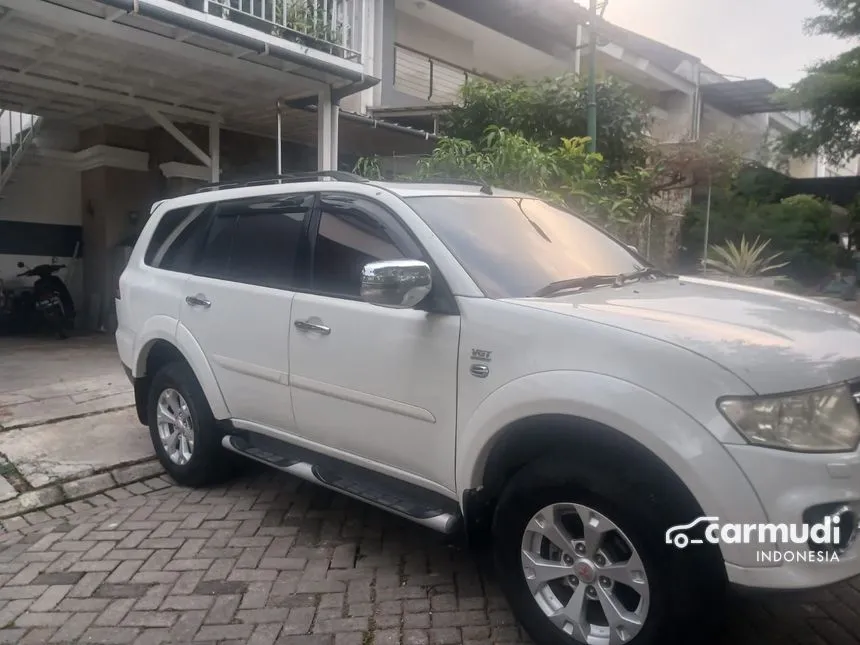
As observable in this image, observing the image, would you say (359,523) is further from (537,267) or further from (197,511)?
(537,267)

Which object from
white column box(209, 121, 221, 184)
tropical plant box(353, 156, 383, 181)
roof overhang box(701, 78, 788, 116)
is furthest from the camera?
roof overhang box(701, 78, 788, 116)

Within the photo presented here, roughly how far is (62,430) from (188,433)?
5.40 ft

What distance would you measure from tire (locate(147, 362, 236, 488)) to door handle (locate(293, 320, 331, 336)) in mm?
1094

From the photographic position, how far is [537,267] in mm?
3311

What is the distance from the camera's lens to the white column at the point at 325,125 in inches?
331

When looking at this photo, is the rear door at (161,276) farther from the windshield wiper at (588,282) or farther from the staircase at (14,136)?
the staircase at (14,136)

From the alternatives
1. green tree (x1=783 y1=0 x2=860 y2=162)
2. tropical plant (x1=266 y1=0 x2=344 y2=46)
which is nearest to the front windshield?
tropical plant (x1=266 y1=0 x2=344 y2=46)

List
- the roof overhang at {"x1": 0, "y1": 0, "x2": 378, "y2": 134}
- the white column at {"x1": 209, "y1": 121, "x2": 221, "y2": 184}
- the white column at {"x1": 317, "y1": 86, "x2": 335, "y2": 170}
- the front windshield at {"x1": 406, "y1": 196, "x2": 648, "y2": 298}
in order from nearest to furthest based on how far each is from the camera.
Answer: the front windshield at {"x1": 406, "y1": 196, "x2": 648, "y2": 298}, the roof overhang at {"x1": 0, "y1": 0, "x2": 378, "y2": 134}, the white column at {"x1": 317, "y1": 86, "x2": 335, "y2": 170}, the white column at {"x1": 209, "y1": 121, "x2": 221, "y2": 184}

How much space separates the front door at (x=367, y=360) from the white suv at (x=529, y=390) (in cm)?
1

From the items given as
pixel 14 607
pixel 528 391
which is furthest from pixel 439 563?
pixel 14 607

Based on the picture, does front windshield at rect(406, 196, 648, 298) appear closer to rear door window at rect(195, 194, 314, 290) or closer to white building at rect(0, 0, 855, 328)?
rear door window at rect(195, 194, 314, 290)

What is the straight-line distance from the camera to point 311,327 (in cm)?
360

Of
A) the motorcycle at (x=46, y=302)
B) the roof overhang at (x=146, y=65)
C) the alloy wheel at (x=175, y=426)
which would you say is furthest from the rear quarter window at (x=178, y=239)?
the motorcycle at (x=46, y=302)

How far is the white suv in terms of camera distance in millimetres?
2268
